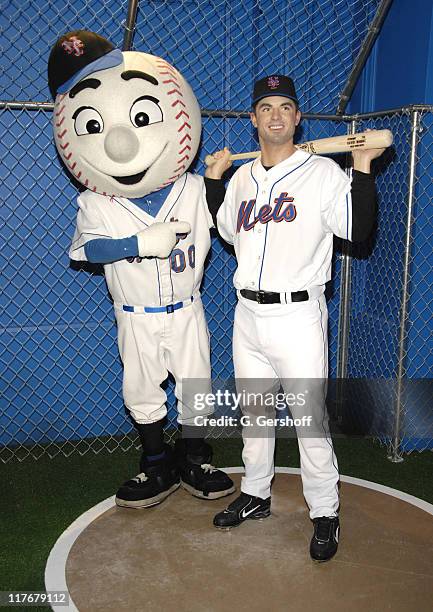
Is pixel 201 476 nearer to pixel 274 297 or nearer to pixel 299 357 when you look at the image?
pixel 299 357

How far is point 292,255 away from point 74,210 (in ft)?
5.41

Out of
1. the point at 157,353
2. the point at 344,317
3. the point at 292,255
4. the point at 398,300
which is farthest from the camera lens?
the point at 344,317

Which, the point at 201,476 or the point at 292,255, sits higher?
the point at 292,255

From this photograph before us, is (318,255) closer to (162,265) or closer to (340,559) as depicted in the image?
(162,265)

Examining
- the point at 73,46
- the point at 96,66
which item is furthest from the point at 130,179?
the point at 73,46

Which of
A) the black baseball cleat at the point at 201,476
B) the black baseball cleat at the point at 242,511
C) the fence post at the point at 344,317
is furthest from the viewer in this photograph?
the fence post at the point at 344,317

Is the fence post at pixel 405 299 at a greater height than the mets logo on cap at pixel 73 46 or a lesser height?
lesser

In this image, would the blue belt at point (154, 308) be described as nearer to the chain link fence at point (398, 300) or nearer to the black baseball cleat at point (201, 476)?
the black baseball cleat at point (201, 476)

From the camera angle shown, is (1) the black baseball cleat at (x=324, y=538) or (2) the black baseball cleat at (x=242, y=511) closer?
(1) the black baseball cleat at (x=324, y=538)

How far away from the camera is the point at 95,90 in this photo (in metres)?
2.81

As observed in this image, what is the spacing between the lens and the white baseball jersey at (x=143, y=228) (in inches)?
119

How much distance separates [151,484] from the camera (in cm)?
325

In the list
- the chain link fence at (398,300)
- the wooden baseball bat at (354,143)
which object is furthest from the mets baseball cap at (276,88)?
the chain link fence at (398,300)

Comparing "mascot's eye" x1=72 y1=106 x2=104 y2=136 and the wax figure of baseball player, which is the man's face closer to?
the wax figure of baseball player
